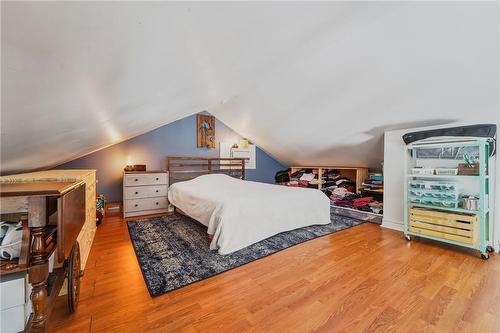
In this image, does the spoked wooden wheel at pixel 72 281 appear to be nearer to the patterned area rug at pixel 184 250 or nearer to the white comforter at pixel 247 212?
the patterned area rug at pixel 184 250

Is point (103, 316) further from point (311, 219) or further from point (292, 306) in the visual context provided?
point (311, 219)

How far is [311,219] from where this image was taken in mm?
3033

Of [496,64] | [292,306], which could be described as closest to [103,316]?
[292,306]

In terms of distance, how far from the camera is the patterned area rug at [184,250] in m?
1.74

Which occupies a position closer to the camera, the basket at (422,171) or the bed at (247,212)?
the bed at (247,212)

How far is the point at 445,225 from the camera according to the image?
7.48 feet

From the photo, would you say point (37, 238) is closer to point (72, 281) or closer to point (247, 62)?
point (72, 281)

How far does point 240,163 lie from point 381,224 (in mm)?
3190

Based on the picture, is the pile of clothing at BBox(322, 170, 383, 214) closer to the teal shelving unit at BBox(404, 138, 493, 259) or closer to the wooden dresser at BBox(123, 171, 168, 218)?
the teal shelving unit at BBox(404, 138, 493, 259)

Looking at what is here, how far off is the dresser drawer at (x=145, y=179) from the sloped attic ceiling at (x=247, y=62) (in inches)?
55.9

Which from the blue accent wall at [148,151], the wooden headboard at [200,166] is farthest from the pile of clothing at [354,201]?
the blue accent wall at [148,151]

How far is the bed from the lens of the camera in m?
2.22

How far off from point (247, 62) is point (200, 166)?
3186 mm

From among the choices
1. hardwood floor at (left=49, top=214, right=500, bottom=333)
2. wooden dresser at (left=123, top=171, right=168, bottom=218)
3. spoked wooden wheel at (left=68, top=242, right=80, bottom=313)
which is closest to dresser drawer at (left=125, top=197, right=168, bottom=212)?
wooden dresser at (left=123, top=171, right=168, bottom=218)
